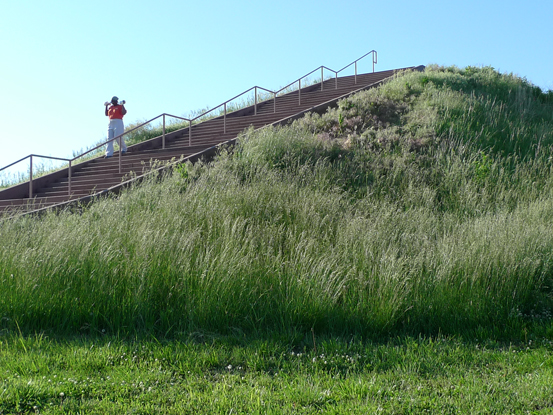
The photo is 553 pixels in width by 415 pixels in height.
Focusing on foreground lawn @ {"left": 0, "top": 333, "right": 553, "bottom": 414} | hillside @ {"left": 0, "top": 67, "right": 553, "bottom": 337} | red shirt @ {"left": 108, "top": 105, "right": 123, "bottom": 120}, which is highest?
red shirt @ {"left": 108, "top": 105, "right": 123, "bottom": 120}

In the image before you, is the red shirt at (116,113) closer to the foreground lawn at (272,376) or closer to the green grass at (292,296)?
the green grass at (292,296)

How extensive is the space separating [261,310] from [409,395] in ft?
7.66

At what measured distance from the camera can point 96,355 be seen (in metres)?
5.20

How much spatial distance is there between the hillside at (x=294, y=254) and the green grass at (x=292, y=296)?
0.11 feet

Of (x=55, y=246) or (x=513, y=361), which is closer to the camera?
(x=513, y=361)

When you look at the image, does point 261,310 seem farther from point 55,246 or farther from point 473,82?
point 473,82

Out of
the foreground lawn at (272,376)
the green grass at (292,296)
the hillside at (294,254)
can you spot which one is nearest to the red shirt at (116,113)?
the hillside at (294,254)

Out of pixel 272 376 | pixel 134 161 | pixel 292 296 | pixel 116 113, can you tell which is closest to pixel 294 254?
pixel 292 296

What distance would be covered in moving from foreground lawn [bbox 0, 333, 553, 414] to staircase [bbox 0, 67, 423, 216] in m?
7.18

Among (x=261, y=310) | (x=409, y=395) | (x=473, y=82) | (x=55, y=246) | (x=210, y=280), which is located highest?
(x=473, y=82)

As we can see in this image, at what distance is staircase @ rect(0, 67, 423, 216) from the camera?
1391 cm

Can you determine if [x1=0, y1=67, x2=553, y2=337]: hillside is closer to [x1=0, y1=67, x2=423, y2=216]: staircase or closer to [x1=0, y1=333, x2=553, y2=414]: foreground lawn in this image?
[x1=0, y1=333, x2=553, y2=414]: foreground lawn

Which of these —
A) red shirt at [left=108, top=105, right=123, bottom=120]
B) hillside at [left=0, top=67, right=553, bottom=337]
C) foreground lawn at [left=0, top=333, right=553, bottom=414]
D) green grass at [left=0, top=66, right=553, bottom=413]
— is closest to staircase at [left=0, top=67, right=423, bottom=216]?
red shirt at [left=108, top=105, right=123, bottom=120]

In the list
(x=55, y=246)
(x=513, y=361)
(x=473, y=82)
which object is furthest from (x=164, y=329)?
(x=473, y=82)
